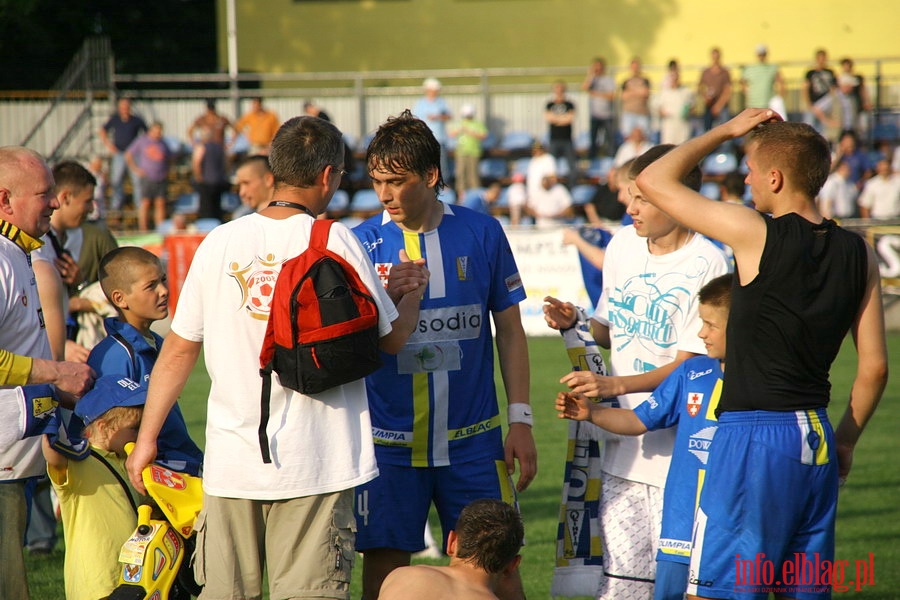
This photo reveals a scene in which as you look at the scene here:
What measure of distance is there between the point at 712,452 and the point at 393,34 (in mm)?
29038

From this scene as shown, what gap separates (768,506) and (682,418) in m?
0.98

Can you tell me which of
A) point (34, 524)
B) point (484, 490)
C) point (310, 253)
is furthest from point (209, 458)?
point (34, 524)

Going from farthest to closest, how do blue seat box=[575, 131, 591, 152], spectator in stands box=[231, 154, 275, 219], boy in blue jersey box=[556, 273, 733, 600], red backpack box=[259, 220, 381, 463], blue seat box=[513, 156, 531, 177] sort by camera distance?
blue seat box=[575, 131, 591, 152] → blue seat box=[513, 156, 531, 177] → spectator in stands box=[231, 154, 275, 219] → boy in blue jersey box=[556, 273, 733, 600] → red backpack box=[259, 220, 381, 463]

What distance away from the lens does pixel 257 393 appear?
11.9ft

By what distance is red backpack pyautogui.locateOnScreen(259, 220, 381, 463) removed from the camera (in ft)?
11.5

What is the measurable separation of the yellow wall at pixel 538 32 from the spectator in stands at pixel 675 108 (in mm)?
8323

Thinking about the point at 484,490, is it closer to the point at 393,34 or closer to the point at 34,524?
the point at 34,524

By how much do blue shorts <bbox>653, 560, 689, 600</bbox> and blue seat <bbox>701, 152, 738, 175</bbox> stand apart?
18.3 m

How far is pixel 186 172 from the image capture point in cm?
2425

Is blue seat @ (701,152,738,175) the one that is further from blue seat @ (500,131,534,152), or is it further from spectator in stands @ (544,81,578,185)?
blue seat @ (500,131,534,152)

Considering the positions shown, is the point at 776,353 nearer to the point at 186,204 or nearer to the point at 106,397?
the point at 106,397

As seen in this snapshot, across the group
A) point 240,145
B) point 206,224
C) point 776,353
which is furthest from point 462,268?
point 240,145

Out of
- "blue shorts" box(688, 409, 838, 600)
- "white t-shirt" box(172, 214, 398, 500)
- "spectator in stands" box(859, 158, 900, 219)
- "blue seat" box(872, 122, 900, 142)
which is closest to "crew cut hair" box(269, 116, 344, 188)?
"white t-shirt" box(172, 214, 398, 500)

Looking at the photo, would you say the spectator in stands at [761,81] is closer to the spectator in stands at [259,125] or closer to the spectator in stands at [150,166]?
the spectator in stands at [259,125]
